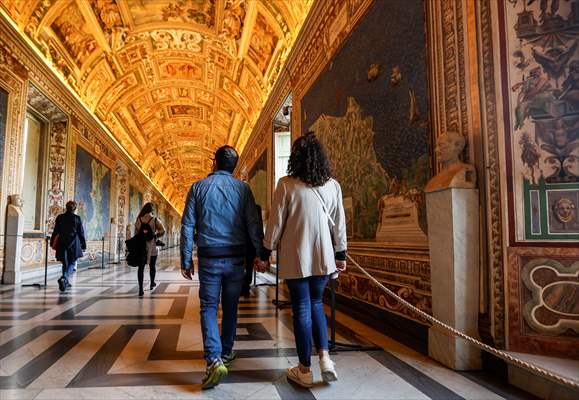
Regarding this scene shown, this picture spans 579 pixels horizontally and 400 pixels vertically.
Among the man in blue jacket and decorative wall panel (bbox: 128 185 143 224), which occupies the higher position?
decorative wall panel (bbox: 128 185 143 224)

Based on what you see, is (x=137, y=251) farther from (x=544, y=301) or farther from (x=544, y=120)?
(x=544, y=120)

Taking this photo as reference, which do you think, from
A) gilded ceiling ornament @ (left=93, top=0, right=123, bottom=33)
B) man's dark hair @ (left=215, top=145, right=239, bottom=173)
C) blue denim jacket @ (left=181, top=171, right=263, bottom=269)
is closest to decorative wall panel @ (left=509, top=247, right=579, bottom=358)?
blue denim jacket @ (left=181, top=171, right=263, bottom=269)

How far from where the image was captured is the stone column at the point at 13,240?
8.73 meters

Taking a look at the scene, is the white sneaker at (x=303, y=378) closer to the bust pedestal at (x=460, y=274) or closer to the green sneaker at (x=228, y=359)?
the green sneaker at (x=228, y=359)

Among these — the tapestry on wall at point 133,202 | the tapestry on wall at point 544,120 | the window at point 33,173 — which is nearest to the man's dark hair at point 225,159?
the tapestry on wall at point 544,120

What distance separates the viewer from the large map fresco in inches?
543

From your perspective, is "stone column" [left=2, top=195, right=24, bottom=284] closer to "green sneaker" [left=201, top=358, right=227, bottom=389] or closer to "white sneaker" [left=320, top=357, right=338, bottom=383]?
"green sneaker" [left=201, top=358, right=227, bottom=389]

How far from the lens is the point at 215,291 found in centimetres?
282

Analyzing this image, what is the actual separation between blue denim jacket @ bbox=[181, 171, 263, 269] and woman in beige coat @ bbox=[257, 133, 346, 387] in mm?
219

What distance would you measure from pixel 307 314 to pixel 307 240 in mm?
506

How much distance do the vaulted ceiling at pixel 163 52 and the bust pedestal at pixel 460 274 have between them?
6.80m

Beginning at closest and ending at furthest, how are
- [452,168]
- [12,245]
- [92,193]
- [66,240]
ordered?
[452,168]
[66,240]
[12,245]
[92,193]

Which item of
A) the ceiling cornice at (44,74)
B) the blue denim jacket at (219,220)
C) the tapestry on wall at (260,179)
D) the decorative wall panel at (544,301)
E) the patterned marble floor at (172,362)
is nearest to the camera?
the patterned marble floor at (172,362)

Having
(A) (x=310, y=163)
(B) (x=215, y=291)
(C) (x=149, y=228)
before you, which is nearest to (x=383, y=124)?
(A) (x=310, y=163)
